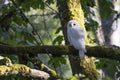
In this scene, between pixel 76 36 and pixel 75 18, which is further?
pixel 75 18

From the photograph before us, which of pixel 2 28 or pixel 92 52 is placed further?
pixel 2 28

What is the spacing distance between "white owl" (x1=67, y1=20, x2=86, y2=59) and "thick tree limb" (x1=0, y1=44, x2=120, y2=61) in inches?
1.8

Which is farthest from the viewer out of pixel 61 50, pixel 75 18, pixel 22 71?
pixel 75 18

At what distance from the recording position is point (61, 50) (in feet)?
7.95

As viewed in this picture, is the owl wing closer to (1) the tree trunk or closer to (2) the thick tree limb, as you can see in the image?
(2) the thick tree limb

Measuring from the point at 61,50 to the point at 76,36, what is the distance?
0.15 metres

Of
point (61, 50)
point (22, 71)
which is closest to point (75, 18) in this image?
point (61, 50)

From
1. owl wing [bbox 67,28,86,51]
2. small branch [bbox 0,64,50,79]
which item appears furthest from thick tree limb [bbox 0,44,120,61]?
small branch [bbox 0,64,50,79]

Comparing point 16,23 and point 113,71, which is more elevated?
point 16,23

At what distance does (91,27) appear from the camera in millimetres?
3480

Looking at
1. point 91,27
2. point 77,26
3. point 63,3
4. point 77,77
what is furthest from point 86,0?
point 77,77

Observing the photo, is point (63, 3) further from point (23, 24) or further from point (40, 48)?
point (23, 24)

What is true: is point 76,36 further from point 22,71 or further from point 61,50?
point 22,71

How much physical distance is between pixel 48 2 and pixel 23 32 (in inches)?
12.6
